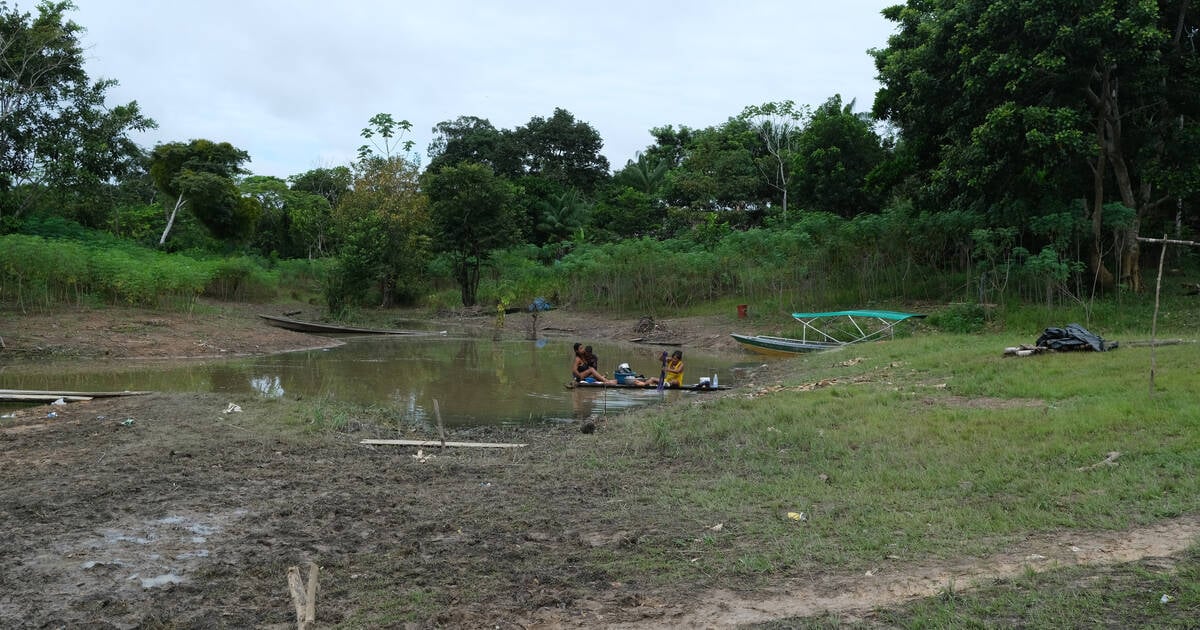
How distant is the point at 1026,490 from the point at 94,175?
29.8 m

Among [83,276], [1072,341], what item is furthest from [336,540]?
[83,276]

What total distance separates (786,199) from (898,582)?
131 ft

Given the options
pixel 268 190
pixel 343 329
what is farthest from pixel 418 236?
pixel 268 190

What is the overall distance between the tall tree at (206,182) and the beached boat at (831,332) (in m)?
26.2

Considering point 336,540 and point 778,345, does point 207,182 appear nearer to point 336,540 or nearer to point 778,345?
point 778,345

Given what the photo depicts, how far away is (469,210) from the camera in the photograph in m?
38.4

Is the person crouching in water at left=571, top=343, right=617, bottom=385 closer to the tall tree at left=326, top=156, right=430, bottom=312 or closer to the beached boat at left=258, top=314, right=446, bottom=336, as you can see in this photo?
the beached boat at left=258, top=314, right=446, bottom=336

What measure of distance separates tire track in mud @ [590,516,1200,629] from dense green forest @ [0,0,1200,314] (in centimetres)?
1557

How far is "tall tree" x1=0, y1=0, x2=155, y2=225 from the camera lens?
25.1 metres

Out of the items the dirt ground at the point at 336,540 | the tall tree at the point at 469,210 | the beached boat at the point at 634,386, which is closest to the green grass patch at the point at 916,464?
the dirt ground at the point at 336,540

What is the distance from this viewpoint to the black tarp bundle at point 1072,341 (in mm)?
12469

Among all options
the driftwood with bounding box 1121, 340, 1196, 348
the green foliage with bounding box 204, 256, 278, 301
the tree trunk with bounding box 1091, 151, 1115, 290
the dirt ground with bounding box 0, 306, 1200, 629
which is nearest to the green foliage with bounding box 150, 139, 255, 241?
the green foliage with bounding box 204, 256, 278, 301

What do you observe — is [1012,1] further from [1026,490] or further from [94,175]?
[94,175]

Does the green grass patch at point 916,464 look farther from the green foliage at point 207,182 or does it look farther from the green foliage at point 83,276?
the green foliage at point 207,182
